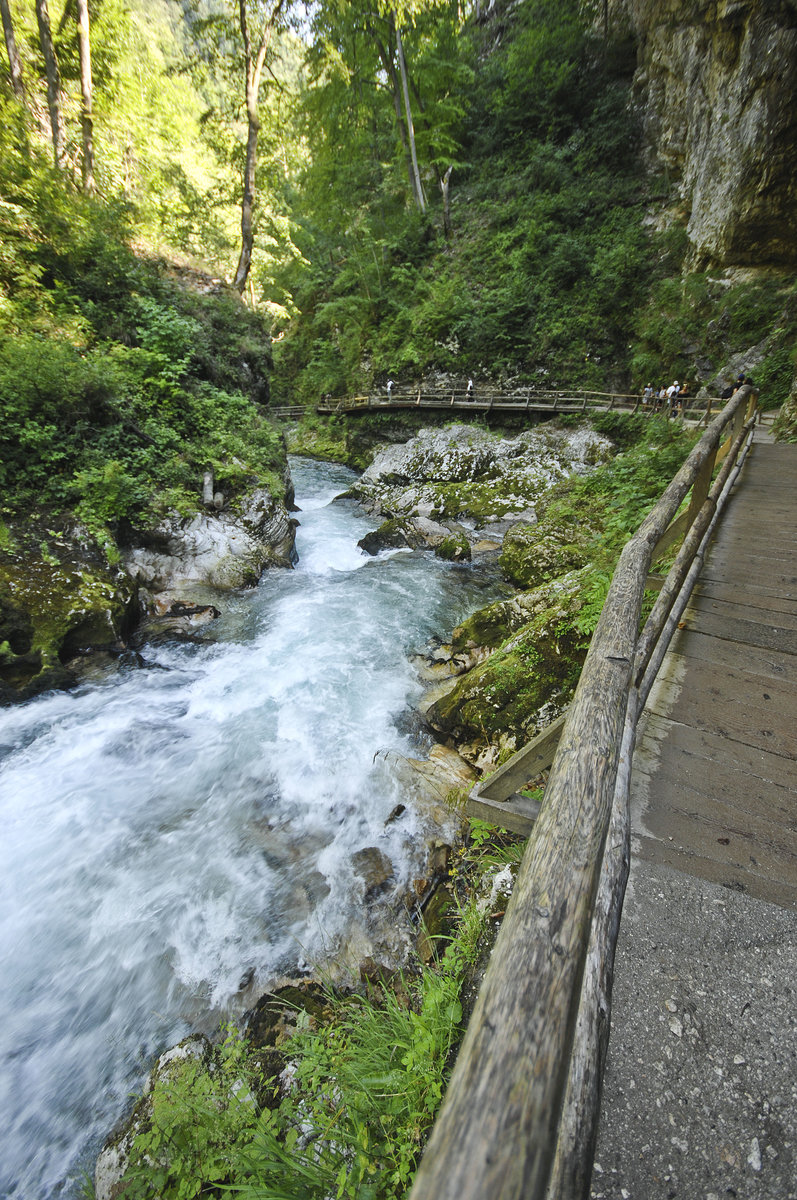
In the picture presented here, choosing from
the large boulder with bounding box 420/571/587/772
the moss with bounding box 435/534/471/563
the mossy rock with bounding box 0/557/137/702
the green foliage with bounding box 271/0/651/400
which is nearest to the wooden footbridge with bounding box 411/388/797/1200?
the large boulder with bounding box 420/571/587/772

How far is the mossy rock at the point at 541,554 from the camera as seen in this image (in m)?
9.75

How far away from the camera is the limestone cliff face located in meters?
12.6

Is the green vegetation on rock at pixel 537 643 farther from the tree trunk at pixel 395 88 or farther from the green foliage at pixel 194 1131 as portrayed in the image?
the tree trunk at pixel 395 88

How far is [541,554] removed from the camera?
10.5 meters

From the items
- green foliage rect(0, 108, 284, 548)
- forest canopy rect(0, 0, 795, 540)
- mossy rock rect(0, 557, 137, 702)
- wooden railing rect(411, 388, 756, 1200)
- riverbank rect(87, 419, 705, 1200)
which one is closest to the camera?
wooden railing rect(411, 388, 756, 1200)

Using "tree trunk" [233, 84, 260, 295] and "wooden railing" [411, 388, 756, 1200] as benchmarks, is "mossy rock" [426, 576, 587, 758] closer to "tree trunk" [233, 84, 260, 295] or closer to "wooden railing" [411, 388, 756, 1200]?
"wooden railing" [411, 388, 756, 1200]

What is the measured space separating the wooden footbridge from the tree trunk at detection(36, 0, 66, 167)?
15.5m

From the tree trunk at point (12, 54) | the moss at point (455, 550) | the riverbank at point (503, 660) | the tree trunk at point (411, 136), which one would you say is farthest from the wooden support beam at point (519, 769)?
the tree trunk at point (411, 136)

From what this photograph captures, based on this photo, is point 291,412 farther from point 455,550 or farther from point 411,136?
point 455,550

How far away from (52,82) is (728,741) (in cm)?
1837

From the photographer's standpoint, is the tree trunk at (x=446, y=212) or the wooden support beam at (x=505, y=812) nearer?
the wooden support beam at (x=505, y=812)

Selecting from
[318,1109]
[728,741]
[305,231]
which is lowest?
[318,1109]

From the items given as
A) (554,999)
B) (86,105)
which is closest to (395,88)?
(86,105)

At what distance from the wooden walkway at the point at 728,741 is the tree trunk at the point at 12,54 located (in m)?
17.7
